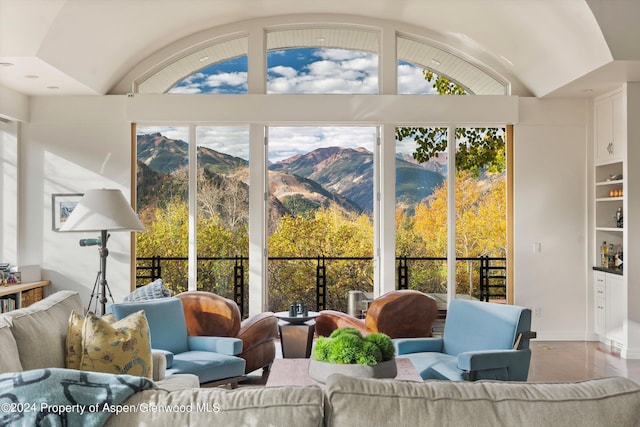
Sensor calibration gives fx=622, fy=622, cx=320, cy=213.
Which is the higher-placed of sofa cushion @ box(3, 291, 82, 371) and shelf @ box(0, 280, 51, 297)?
sofa cushion @ box(3, 291, 82, 371)

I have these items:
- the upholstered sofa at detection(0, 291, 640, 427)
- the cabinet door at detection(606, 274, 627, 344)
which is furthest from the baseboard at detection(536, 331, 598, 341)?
the upholstered sofa at detection(0, 291, 640, 427)

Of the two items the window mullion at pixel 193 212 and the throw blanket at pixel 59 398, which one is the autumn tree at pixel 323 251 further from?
the throw blanket at pixel 59 398

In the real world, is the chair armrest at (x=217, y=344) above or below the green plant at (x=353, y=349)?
below

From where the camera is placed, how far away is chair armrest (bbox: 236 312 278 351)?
5.06 meters

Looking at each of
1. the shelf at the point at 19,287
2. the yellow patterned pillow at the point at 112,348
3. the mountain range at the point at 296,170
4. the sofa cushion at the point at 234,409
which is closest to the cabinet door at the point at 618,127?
the mountain range at the point at 296,170

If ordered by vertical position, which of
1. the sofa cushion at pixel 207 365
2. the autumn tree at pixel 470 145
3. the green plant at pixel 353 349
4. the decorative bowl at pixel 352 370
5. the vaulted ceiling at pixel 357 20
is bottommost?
the sofa cushion at pixel 207 365

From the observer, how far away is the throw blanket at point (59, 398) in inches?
64.1

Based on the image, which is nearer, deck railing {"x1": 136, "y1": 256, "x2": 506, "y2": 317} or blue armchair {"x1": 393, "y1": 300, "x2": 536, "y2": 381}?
blue armchair {"x1": 393, "y1": 300, "x2": 536, "y2": 381}

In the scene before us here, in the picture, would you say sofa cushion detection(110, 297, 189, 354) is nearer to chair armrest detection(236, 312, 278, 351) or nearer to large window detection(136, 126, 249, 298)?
chair armrest detection(236, 312, 278, 351)

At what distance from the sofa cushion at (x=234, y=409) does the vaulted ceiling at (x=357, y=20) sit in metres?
4.40

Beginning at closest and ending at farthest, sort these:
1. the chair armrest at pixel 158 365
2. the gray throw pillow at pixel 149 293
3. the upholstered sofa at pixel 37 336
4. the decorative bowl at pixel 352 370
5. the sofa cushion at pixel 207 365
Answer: the upholstered sofa at pixel 37 336, the decorative bowl at pixel 352 370, the chair armrest at pixel 158 365, the sofa cushion at pixel 207 365, the gray throw pillow at pixel 149 293

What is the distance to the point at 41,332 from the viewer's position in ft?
9.74

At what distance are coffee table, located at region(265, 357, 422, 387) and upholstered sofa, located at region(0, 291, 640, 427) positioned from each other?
177 cm

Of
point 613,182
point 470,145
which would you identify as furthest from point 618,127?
point 470,145
